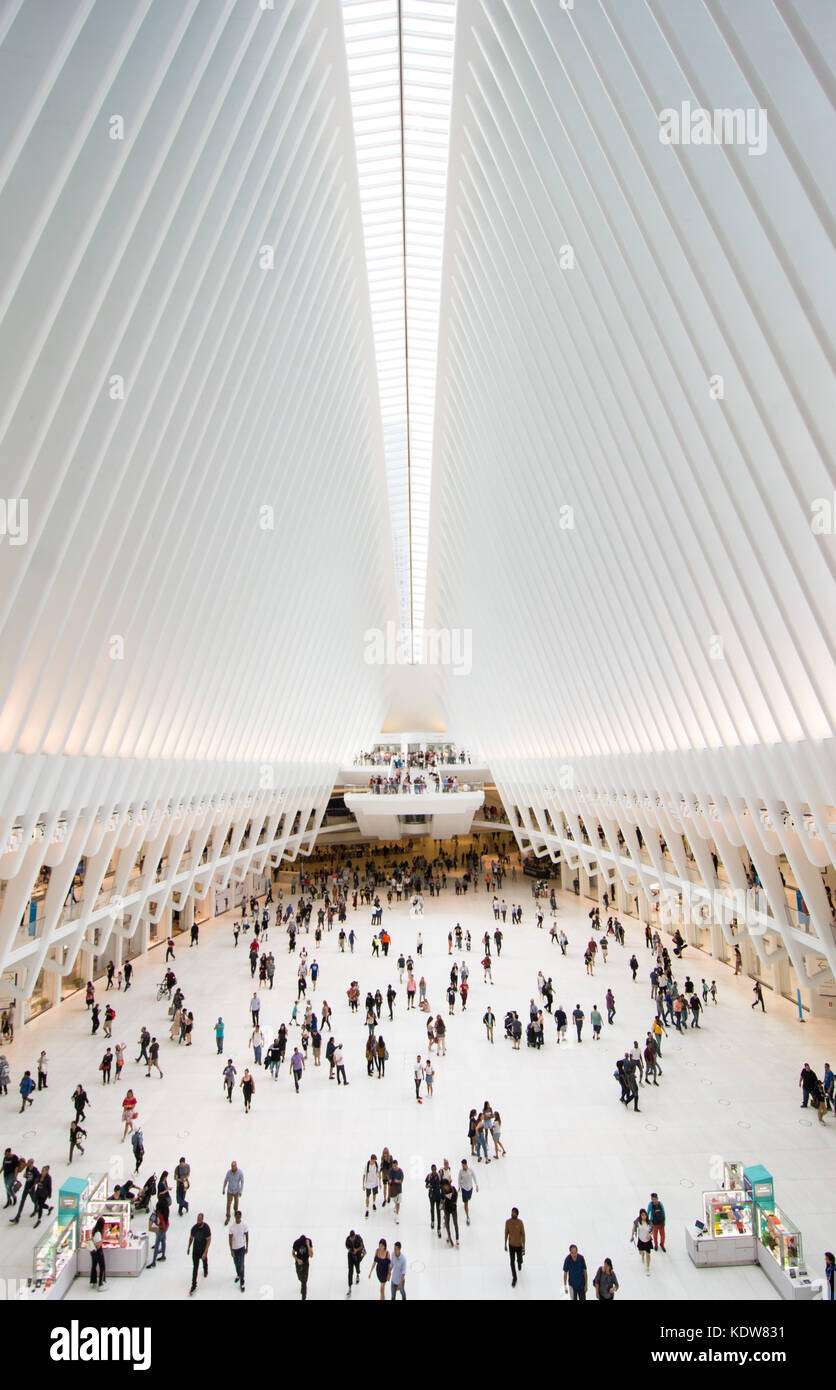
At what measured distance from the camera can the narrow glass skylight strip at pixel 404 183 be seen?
12.8m

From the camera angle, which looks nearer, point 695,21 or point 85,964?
point 695,21

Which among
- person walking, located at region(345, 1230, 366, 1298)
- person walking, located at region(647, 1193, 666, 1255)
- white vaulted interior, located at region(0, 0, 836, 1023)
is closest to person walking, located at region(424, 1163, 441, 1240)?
person walking, located at region(345, 1230, 366, 1298)

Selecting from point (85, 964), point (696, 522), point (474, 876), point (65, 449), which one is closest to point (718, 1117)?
point (696, 522)

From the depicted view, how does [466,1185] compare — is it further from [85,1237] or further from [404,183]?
[404,183]

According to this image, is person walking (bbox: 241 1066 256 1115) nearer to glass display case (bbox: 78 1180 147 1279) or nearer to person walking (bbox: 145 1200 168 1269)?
person walking (bbox: 145 1200 168 1269)

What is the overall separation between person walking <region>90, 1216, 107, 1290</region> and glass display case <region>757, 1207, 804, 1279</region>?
7.05 metres

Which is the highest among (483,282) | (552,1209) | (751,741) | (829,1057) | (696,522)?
(483,282)

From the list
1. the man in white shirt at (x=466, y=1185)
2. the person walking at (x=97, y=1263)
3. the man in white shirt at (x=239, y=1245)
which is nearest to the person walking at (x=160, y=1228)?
the person walking at (x=97, y=1263)

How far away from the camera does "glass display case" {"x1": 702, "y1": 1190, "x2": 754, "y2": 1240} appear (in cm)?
831

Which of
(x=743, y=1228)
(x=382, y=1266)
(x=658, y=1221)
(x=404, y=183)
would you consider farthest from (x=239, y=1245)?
(x=404, y=183)

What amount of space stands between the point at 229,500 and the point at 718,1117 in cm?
1377

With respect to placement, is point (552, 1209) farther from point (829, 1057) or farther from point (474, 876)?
point (474, 876)

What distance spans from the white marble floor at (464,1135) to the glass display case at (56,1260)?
311mm

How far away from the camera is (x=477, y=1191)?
9.80 metres
